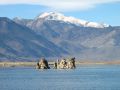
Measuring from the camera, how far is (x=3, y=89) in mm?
124312

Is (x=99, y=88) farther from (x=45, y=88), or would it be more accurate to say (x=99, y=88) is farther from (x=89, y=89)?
(x=45, y=88)

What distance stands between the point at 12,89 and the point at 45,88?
7.98 meters

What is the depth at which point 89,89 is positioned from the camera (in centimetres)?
12375

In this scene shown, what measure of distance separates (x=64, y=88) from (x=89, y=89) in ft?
21.5

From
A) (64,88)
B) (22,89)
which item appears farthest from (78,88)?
(22,89)

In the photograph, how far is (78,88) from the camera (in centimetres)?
12712

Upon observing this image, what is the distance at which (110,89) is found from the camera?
4783 inches

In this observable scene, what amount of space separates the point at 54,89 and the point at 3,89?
452 inches

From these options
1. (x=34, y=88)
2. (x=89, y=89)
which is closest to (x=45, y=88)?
(x=34, y=88)

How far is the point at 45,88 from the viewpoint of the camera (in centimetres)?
12756

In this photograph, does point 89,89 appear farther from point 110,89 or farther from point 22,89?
point 22,89

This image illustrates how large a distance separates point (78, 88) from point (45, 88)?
25.0ft

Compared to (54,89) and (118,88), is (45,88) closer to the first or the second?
(54,89)

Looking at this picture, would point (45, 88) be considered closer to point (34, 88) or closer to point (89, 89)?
point (34, 88)
